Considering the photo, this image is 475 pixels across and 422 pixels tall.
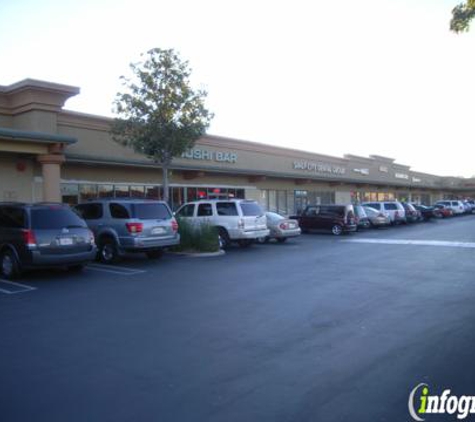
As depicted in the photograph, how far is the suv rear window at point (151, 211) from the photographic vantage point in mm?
14491

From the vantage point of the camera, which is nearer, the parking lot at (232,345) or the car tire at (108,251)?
the parking lot at (232,345)

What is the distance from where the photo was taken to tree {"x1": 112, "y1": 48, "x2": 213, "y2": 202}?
19.2m

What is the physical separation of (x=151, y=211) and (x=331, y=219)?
45.6 feet

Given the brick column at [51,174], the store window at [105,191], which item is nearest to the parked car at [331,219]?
the store window at [105,191]

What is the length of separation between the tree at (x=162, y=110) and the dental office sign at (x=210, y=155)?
18.7ft

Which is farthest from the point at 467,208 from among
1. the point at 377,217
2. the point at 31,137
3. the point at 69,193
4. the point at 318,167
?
the point at 31,137

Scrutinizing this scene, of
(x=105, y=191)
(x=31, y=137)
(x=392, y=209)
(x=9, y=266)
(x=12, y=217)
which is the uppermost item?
(x=31, y=137)

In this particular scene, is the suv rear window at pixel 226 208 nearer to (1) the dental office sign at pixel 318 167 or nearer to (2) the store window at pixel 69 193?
(2) the store window at pixel 69 193

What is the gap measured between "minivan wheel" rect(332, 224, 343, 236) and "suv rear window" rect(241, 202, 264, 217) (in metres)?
8.62

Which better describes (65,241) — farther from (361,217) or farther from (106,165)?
(361,217)

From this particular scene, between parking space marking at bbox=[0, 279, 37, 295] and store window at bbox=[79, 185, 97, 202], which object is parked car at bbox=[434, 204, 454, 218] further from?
parking space marking at bbox=[0, 279, 37, 295]

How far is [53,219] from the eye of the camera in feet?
39.3

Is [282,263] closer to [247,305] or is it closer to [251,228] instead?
[251,228]

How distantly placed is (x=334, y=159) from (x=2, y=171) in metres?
29.4
